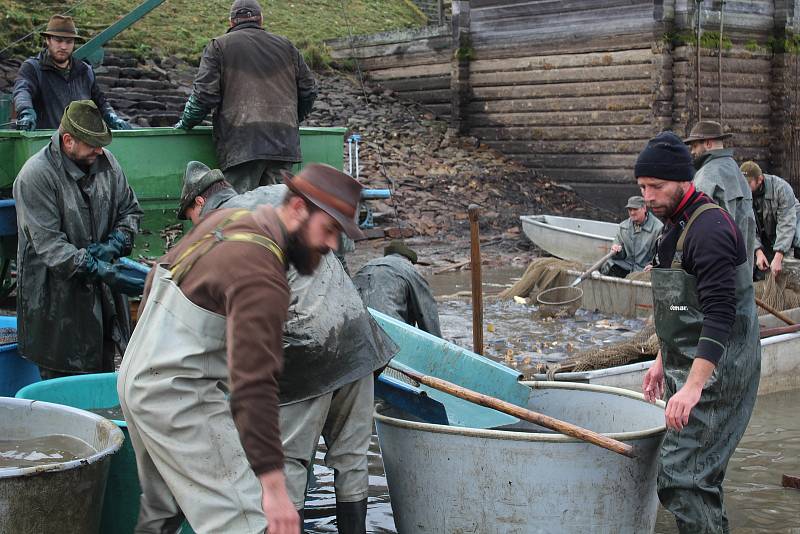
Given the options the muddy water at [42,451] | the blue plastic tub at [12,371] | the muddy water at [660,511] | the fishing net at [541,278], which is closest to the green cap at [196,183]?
the blue plastic tub at [12,371]

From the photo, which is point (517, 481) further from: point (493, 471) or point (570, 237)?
point (570, 237)

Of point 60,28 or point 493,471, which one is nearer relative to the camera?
point 493,471

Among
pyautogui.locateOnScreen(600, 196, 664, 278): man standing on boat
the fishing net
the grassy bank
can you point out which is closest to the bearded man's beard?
pyautogui.locateOnScreen(600, 196, 664, 278): man standing on boat

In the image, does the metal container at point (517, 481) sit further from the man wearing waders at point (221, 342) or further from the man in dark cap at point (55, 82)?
the man in dark cap at point (55, 82)

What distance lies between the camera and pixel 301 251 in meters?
3.02

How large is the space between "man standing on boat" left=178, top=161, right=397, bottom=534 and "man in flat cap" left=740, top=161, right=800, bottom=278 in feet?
17.9

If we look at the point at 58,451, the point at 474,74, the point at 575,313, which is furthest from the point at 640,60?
the point at 58,451

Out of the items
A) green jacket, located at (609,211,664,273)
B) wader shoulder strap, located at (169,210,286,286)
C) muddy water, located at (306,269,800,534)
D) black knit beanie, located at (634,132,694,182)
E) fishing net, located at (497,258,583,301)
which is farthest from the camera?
fishing net, located at (497,258,583,301)

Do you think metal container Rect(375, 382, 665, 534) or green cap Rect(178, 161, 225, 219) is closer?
metal container Rect(375, 382, 665, 534)

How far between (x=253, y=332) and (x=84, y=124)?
294 cm

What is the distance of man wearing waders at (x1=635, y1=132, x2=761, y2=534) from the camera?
4.08 m

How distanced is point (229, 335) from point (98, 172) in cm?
305

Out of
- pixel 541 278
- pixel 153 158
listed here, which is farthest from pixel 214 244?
pixel 541 278

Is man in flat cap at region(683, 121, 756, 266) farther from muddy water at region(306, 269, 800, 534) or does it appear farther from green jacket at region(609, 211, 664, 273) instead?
green jacket at region(609, 211, 664, 273)
